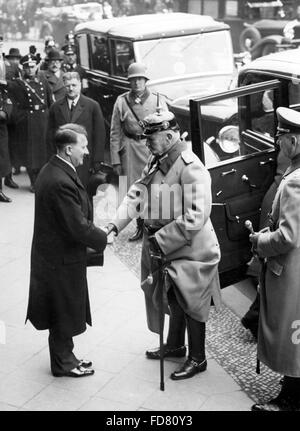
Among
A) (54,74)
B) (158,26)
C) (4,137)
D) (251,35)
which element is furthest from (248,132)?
(251,35)

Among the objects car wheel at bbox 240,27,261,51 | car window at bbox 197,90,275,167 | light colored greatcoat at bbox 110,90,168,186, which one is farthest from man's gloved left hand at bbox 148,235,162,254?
car wheel at bbox 240,27,261,51

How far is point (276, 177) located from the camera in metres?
5.23

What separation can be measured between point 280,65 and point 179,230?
8.49ft

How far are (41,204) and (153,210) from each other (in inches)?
28.7

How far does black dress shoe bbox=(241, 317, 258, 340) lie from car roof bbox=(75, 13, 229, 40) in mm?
5713

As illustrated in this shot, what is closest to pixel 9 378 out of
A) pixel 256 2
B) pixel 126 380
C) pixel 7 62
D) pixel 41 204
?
pixel 126 380

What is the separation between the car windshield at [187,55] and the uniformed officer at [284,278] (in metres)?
6.12

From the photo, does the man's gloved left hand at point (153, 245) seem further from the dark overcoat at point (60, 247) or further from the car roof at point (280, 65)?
the car roof at point (280, 65)

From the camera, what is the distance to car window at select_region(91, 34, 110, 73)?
1091 cm

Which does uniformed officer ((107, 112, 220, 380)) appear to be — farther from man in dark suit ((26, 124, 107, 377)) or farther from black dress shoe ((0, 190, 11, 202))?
black dress shoe ((0, 190, 11, 202))

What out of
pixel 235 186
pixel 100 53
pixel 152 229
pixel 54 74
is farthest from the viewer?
pixel 100 53

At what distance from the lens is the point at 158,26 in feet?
33.8

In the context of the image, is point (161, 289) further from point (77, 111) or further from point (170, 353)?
point (77, 111)

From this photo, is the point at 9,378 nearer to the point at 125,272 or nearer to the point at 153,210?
the point at 153,210
